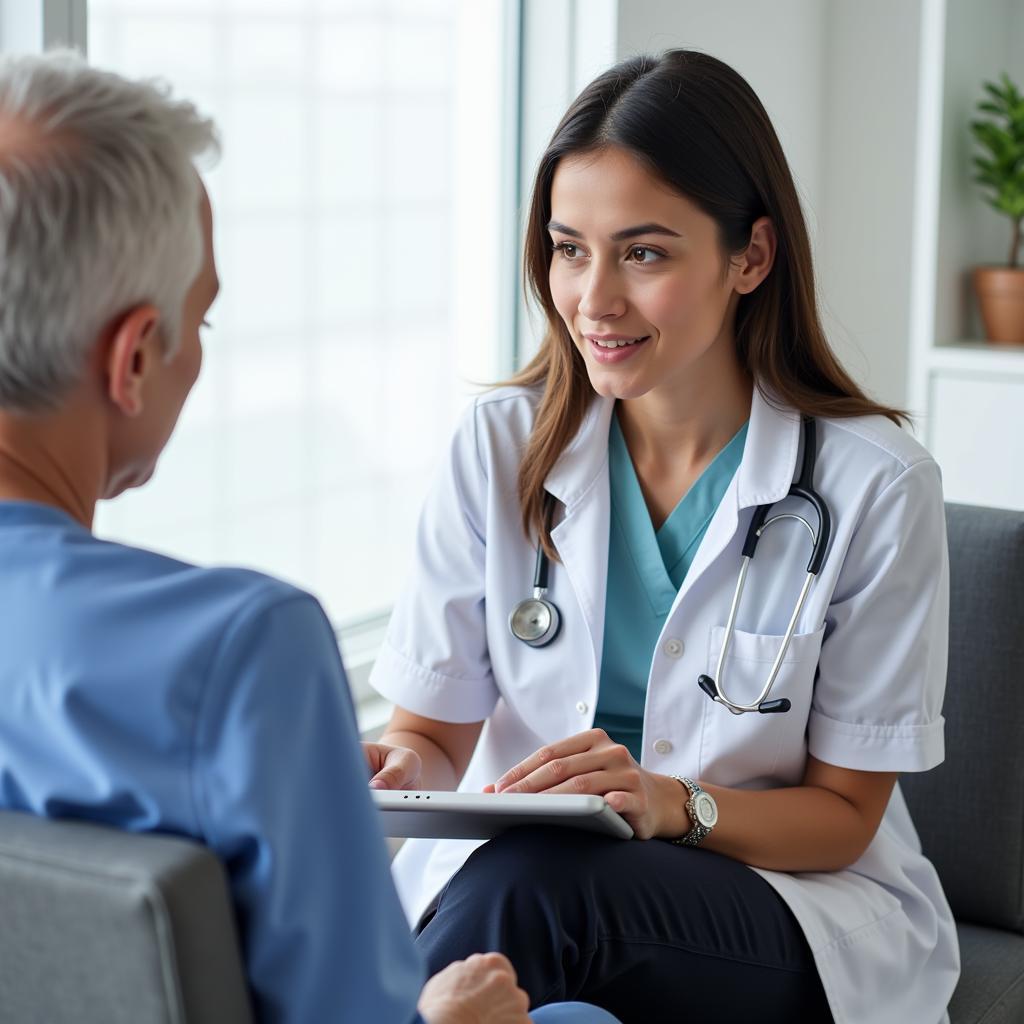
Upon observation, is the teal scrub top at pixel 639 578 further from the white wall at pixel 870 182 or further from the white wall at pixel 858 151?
the white wall at pixel 870 182

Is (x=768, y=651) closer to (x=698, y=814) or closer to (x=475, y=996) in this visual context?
(x=698, y=814)

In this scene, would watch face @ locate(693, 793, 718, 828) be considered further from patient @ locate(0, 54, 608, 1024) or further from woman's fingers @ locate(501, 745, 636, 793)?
patient @ locate(0, 54, 608, 1024)

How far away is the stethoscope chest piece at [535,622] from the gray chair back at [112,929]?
839mm

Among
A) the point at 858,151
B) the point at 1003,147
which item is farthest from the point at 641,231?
the point at 858,151

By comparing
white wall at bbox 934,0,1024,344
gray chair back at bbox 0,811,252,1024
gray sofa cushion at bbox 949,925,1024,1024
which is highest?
white wall at bbox 934,0,1024,344

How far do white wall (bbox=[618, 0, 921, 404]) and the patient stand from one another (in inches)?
89.6

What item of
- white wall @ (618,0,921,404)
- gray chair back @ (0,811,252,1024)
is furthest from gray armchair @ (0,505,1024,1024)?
white wall @ (618,0,921,404)

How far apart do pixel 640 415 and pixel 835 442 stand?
0.76 feet

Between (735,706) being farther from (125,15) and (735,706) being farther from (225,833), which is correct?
(125,15)

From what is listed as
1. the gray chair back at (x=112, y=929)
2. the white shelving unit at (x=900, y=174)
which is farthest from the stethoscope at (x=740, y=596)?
the white shelving unit at (x=900, y=174)

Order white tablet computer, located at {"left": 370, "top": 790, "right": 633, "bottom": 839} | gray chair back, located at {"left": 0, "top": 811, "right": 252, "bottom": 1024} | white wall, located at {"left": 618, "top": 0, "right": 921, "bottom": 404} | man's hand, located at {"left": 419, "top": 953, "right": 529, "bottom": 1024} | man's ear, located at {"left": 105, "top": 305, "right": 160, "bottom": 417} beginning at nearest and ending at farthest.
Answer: gray chair back, located at {"left": 0, "top": 811, "right": 252, "bottom": 1024}
man's ear, located at {"left": 105, "top": 305, "right": 160, "bottom": 417}
man's hand, located at {"left": 419, "top": 953, "right": 529, "bottom": 1024}
white tablet computer, located at {"left": 370, "top": 790, "right": 633, "bottom": 839}
white wall, located at {"left": 618, "top": 0, "right": 921, "bottom": 404}

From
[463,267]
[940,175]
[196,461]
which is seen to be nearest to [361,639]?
[196,461]

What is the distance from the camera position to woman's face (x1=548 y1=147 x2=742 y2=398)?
1448 mm

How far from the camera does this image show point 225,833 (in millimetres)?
694
